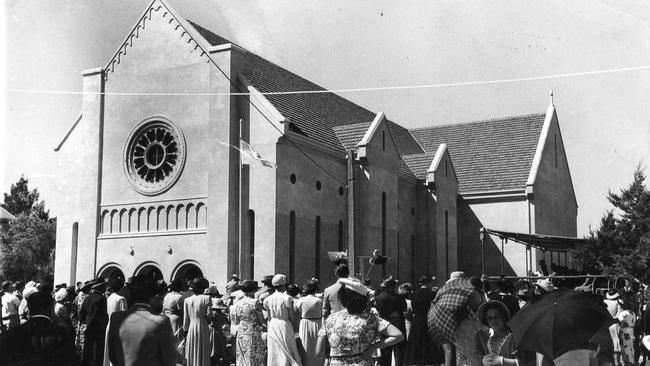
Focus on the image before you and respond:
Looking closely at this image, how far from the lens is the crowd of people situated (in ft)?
21.9

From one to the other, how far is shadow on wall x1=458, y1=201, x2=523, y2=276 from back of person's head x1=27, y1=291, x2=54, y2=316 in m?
36.5

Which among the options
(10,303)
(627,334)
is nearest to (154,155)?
(10,303)

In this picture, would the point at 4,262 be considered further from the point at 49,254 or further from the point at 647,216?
the point at 647,216

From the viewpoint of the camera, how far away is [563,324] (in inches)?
242

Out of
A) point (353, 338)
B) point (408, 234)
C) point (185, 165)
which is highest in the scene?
point (185, 165)

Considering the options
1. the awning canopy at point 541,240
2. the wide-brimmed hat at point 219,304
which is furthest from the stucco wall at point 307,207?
the wide-brimmed hat at point 219,304

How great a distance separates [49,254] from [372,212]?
112 feet

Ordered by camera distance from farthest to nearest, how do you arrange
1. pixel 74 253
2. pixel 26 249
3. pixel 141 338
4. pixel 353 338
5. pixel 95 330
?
pixel 26 249 < pixel 74 253 < pixel 95 330 < pixel 353 338 < pixel 141 338

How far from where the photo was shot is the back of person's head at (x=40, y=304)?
6.72m

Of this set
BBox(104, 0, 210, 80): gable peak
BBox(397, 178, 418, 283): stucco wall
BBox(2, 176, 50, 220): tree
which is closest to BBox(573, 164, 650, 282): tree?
BBox(397, 178, 418, 283): stucco wall

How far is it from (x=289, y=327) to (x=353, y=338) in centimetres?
558

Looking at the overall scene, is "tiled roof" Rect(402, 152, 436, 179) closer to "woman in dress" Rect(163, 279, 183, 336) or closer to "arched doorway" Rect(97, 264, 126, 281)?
"arched doorway" Rect(97, 264, 126, 281)

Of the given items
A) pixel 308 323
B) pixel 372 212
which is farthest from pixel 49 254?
pixel 308 323

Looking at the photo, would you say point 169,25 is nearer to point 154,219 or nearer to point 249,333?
point 154,219
